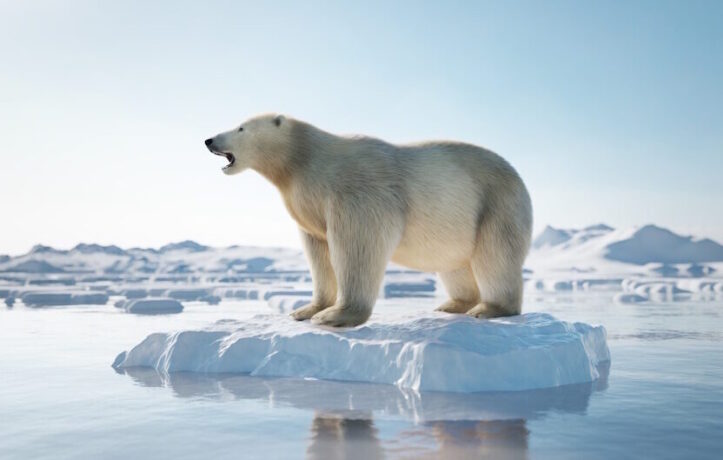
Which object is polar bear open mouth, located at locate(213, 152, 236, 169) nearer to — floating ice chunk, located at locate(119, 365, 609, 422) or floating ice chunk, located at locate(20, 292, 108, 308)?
floating ice chunk, located at locate(119, 365, 609, 422)

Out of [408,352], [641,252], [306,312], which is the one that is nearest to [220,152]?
[306,312]

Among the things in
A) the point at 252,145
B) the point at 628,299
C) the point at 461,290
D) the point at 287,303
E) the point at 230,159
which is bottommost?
the point at 287,303

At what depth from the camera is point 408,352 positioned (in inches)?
198

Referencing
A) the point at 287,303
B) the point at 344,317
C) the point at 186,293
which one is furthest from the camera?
the point at 186,293

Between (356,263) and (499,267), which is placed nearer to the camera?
(356,263)

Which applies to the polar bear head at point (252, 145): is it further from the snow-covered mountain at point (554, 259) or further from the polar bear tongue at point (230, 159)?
the snow-covered mountain at point (554, 259)

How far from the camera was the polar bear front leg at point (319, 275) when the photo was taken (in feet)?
20.5

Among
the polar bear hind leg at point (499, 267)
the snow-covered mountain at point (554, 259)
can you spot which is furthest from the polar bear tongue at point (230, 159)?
the snow-covered mountain at point (554, 259)

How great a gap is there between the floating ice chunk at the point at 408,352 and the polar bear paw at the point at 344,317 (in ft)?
0.29

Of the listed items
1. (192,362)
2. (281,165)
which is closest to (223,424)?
(192,362)

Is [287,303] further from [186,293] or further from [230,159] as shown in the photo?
[230,159]

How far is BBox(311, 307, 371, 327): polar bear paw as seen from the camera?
5.52m

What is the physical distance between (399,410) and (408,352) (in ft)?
3.28

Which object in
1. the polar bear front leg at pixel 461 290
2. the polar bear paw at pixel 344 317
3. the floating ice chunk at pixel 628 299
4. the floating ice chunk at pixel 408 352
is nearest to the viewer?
the floating ice chunk at pixel 408 352
